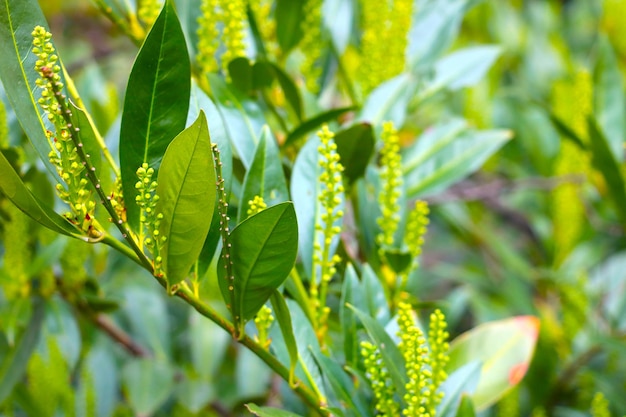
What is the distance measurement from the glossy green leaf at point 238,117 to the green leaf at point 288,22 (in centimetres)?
16

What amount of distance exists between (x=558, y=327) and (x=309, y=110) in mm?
880

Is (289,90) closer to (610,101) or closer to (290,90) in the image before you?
(290,90)

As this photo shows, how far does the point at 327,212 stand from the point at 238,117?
0.66 ft

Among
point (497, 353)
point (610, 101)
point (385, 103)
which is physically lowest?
point (497, 353)

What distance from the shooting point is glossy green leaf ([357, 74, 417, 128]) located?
0.96 m

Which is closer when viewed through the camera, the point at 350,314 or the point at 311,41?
the point at 350,314

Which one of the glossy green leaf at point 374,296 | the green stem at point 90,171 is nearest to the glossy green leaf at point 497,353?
the glossy green leaf at point 374,296

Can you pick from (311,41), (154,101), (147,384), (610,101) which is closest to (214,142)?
(154,101)

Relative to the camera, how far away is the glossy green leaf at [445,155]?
106 cm

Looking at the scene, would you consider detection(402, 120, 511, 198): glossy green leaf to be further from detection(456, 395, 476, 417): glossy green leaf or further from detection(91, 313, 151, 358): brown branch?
detection(91, 313, 151, 358): brown branch

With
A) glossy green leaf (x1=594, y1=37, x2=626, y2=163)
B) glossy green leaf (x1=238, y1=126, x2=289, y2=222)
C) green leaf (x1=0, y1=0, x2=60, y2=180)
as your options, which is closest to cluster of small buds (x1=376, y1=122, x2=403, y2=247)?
glossy green leaf (x1=238, y1=126, x2=289, y2=222)

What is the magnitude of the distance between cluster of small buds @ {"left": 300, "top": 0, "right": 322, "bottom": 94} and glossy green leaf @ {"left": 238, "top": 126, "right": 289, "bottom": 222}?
0.93 ft

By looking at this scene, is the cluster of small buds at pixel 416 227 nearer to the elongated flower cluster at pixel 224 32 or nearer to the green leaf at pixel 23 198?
the elongated flower cluster at pixel 224 32

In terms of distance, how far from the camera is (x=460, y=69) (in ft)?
3.83
